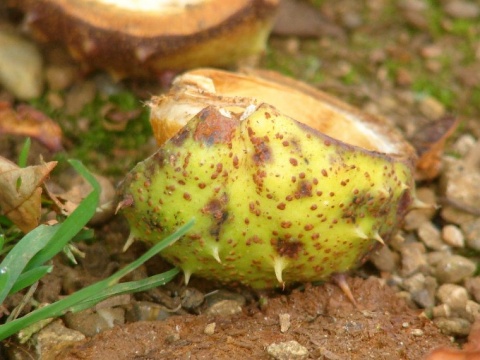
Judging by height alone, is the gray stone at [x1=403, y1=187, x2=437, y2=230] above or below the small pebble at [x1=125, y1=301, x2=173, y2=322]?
above

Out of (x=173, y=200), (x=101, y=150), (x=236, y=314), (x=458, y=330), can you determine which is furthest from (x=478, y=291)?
(x=101, y=150)

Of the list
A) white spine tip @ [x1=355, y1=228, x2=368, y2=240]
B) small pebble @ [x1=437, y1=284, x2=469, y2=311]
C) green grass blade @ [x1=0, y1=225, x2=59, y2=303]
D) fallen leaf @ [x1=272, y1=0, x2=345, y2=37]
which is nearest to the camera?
green grass blade @ [x1=0, y1=225, x2=59, y2=303]

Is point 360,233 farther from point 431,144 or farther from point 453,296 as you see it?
point 431,144

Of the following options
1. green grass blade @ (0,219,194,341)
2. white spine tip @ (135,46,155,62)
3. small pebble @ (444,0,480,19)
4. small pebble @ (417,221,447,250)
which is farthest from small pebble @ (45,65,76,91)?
small pebble @ (444,0,480,19)

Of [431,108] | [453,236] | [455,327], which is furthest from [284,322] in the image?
[431,108]

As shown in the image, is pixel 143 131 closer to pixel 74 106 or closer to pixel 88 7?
pixel 74 106

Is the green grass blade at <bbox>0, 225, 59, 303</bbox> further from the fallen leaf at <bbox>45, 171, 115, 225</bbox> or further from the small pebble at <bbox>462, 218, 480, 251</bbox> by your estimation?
the small pebble at <bbox>462, 218, 480, 251</bbox>

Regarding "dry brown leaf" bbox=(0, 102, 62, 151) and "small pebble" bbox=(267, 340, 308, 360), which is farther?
"dry brown leaf" bbox=(0, 102, 62, 151)
